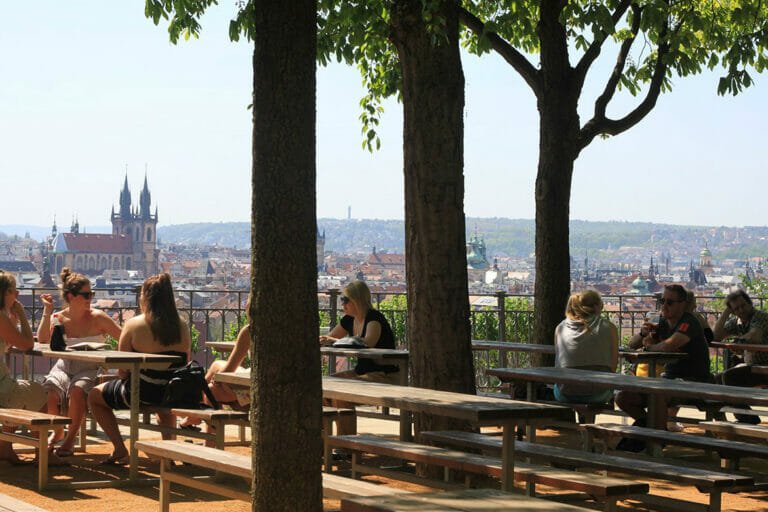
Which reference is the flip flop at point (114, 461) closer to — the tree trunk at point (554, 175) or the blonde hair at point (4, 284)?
the blonde hair at point (4, 284)

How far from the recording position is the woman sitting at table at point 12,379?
8.05 metres

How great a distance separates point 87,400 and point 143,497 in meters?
1.46

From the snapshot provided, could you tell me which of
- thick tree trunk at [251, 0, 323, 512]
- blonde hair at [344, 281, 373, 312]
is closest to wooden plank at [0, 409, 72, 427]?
blonde hair at [344, 281, 373, 312]

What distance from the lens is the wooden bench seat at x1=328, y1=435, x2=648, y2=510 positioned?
504 cm

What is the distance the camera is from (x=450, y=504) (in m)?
4.02

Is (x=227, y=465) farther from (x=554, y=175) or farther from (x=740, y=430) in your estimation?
(x=554, y=175)

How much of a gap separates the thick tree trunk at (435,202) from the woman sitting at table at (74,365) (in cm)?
242

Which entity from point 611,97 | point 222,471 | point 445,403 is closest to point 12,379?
point 222,471

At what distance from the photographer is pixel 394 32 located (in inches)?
Answer: 286

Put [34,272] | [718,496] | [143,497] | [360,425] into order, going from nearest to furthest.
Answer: [718,496], [143,497], [360,425], [34,272]

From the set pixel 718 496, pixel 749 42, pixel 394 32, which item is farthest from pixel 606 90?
pixel 718 496

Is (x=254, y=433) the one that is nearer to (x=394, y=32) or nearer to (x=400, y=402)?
(x=400, y=402)

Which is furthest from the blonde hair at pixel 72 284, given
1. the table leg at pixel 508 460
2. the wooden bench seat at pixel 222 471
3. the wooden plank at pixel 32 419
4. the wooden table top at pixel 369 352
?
the table leg at pixel 508 460

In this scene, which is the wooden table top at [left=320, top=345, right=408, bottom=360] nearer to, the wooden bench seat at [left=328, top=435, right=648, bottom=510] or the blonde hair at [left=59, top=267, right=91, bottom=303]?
the wooden bench seat at [left=328, top=435, right=648, bottom=510]
